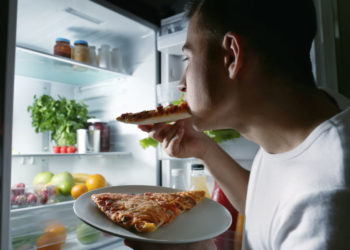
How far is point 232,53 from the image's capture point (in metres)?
0.56

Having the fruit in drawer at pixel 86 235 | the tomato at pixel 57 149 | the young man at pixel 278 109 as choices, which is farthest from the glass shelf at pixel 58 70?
the young man at pixel 278 109

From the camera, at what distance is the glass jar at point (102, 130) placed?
1.70 meters

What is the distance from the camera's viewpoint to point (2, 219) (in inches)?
33.9

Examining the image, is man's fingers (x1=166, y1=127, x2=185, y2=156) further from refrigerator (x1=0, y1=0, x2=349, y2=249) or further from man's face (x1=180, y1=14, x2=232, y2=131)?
refrigerator (x1=0, y1=0, x2=349, y2=249)

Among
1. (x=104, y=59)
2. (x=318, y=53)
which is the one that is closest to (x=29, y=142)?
(x=104, y=59)

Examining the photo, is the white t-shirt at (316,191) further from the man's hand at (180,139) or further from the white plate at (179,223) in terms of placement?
the man's hand at (180,139)

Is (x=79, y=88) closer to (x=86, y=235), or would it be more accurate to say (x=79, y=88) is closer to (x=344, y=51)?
(x=86, y=235)

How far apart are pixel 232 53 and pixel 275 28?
97 mm

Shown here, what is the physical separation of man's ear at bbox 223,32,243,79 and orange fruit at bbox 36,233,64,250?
1.12m

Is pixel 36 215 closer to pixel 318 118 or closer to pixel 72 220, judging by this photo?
pixel 72 220

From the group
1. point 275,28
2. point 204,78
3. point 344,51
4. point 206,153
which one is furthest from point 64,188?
point 344,51

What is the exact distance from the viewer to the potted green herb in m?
1.58

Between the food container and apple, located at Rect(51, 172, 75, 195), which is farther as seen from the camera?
apple, located at Rect(51, 172, 75, 195)

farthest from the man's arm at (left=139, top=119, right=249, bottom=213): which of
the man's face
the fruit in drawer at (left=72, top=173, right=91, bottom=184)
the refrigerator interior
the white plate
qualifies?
the fruit in drawer at (left=72, top=173, right=91, bottom=184)
